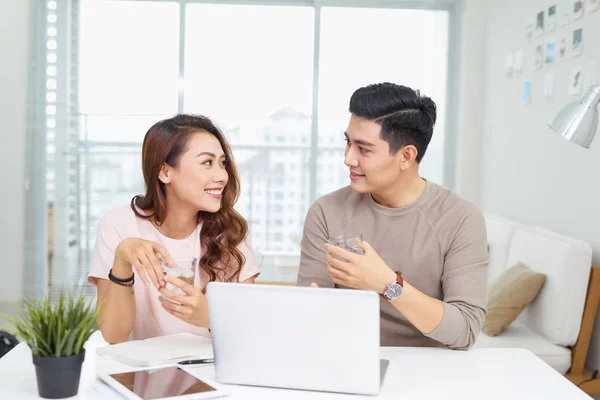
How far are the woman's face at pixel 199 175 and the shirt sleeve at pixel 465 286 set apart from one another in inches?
26.0

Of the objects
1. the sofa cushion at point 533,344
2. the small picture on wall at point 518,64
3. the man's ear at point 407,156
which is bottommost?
the sofa cushion at point 533,344

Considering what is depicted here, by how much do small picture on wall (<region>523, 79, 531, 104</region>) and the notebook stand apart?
2664 millimetres

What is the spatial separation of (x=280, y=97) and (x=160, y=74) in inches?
32.0

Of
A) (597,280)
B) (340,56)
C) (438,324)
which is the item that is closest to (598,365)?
(597,280)

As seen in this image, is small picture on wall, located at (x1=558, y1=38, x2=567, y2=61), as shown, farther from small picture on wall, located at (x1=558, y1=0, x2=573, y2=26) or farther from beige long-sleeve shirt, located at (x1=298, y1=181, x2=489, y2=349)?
beige long-sleeve shirt, located at (x1=298, y1=181, x2=489, y2=349)

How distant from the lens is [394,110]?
2.00m

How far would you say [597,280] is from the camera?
283 centimetres

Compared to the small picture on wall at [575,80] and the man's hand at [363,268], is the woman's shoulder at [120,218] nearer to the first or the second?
the man's hand at [363,268]

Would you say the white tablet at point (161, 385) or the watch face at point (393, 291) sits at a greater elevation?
the watch face at point (393, 291)

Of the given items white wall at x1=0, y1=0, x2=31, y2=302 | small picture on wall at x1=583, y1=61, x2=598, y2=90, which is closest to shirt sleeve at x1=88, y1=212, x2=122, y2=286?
small picture on wall at x1=583, y1=61, x2=598, y2=90

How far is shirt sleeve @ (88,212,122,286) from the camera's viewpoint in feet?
6.34

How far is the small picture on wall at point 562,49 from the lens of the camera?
10.8 feet

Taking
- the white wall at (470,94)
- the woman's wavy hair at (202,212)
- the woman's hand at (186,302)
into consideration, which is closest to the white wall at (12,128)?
the white wall at (470,94)

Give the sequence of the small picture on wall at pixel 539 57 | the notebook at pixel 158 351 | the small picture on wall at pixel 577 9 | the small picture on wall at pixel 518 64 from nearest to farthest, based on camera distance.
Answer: the notebook at pixel 158 351, the small picture on wall at pixel 577 9, the small picture on wall at pixel 539 57, the small picture on wall at pixel 518 64
